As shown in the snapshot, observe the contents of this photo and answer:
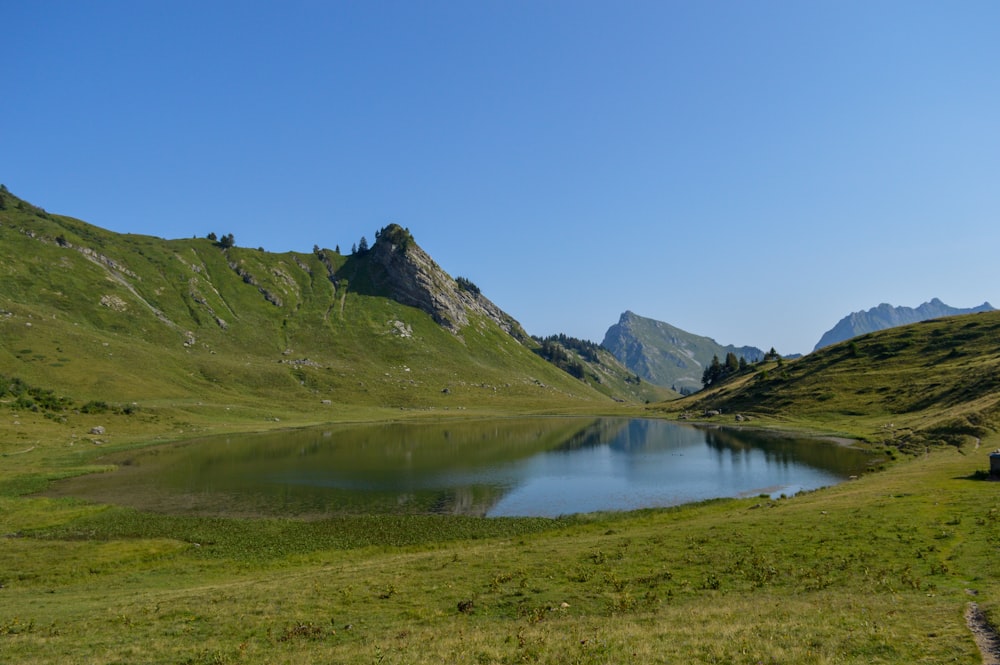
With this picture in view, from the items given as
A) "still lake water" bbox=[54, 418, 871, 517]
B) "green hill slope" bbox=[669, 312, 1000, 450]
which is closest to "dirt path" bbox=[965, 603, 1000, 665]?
"still lake water" bbox=[54, 418, 871, 517]

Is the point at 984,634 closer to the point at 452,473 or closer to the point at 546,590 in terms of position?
the point at 546,590

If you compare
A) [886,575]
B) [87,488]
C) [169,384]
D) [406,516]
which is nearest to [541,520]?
[406,516]

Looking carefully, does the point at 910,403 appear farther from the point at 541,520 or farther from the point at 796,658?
the point at 796,658

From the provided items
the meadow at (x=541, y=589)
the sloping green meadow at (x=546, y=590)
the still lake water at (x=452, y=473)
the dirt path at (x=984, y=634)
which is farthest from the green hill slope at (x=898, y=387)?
the dirt path at (x=984, y=634)

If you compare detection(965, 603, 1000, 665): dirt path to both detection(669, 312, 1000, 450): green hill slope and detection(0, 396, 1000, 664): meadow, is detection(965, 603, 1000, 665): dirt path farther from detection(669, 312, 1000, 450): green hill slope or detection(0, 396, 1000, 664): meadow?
detection(669, 312, 1000, 450): green hill slope

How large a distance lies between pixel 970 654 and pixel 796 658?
4.87 metres

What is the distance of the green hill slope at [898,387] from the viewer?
8898 cm

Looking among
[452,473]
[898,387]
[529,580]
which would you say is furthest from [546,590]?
[898,387]

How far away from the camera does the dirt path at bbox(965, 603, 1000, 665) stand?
15.5 metres

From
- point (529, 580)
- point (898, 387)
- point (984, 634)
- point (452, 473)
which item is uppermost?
point (898, 387)

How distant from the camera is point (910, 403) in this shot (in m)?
123

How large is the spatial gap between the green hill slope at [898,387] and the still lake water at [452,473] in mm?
15265

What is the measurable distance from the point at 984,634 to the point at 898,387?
→ 147m

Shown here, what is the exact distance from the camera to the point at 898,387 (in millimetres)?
135625
